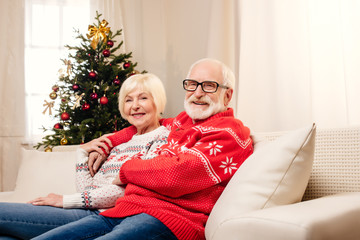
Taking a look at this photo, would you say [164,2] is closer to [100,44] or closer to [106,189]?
[100,44]

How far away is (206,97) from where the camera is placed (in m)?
1.61

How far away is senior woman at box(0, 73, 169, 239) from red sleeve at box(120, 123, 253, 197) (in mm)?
296

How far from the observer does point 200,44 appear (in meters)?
3.45

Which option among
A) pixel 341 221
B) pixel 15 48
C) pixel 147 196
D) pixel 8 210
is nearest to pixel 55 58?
pixel 15 48

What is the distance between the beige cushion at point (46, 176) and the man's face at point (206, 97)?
90 cm

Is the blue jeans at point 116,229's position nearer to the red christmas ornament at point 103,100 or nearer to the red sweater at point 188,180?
the red sweater at point 188,180

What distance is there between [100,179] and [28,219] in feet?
1.36

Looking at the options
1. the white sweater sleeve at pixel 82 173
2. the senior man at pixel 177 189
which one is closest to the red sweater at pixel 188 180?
the senior man at pixel 177 189

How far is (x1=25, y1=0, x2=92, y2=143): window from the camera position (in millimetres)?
3982

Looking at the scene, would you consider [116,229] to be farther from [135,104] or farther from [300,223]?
[135,104]

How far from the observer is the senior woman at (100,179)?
4.80 feet

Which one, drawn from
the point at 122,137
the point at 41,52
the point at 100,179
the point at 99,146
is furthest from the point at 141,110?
the point at 41,52

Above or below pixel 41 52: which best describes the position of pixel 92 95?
below

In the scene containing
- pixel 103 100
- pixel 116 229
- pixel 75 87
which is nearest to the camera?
pixel 116 229
